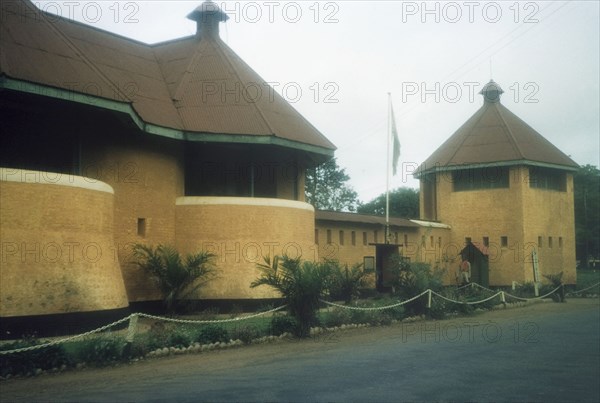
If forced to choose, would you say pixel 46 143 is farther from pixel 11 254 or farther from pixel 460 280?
pixel 460 280

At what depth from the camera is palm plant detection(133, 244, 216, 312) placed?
1838 cm

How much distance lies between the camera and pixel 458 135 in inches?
1554

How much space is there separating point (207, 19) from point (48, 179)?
548 inches

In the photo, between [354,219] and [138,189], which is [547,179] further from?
[138,189]

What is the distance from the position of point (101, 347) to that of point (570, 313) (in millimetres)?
17108

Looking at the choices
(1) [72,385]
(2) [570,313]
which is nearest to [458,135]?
(2) [570,313]

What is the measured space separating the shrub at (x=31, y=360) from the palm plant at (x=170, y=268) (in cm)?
751

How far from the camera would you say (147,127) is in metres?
18.5

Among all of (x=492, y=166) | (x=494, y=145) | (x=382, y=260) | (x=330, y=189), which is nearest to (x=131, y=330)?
(x=382, y=260)

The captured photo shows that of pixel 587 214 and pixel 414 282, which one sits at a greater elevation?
pixel 587 214

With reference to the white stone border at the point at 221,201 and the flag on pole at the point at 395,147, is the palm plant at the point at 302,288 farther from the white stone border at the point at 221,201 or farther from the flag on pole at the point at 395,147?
the flag on pole at the point at 395,147

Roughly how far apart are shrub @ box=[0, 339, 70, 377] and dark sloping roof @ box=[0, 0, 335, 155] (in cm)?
628

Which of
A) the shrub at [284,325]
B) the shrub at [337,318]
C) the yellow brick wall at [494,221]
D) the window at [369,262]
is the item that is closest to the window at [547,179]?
the yellow brick wall at [494,221]

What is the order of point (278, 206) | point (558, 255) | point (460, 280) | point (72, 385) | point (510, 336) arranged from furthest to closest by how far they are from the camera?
1. point (558, 255)
2. point (460, 280)
3. point (278, 206)
4. point (510, 336)
5. point (72, 385)
